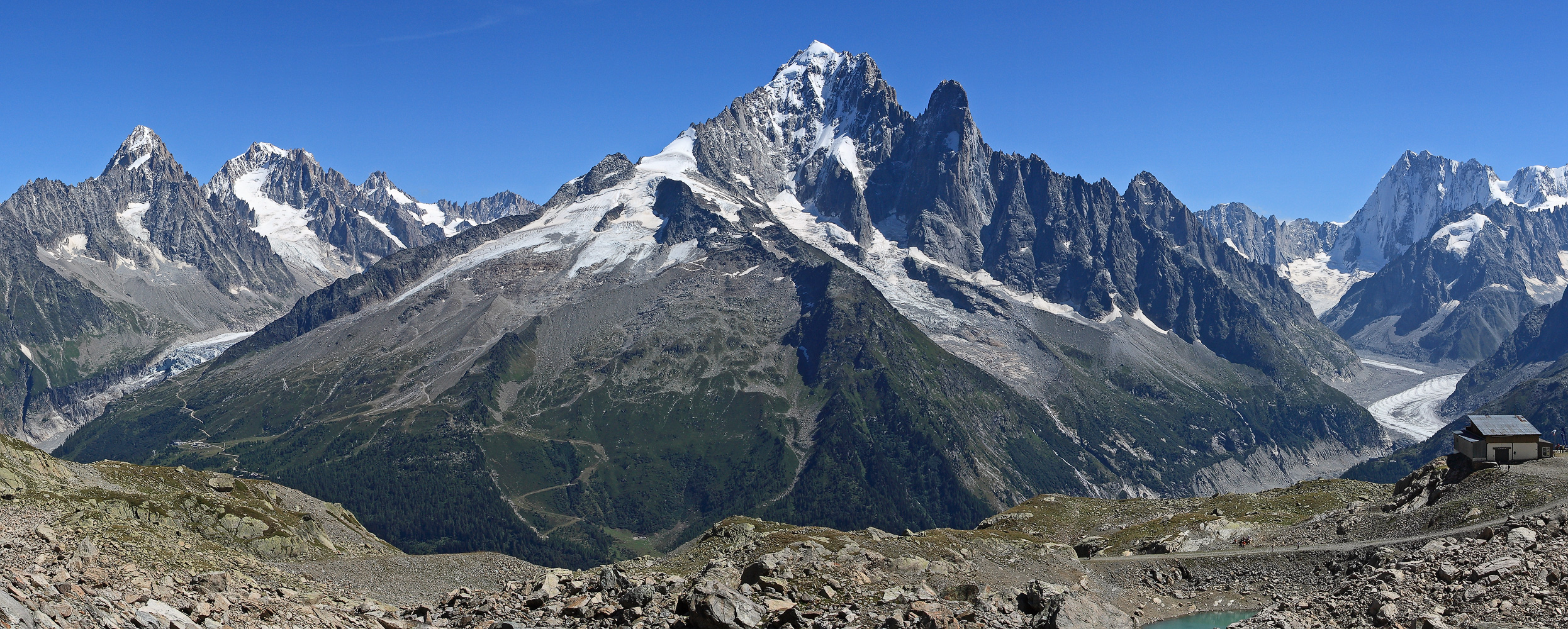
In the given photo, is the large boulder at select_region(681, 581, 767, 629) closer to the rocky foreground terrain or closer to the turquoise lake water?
the rocky foreground terrain

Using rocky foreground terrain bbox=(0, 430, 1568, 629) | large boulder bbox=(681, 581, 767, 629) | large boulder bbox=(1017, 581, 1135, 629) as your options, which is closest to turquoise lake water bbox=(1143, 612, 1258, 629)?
rocky foreground terrain bbox=(0, 430, 1568, 629)

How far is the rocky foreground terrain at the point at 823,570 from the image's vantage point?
63.1 metres

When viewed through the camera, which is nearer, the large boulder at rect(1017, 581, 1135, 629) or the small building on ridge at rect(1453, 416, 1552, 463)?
the large boulder at rect(1017, 581, 1135, 629)

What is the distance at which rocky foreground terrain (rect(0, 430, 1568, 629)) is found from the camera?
2483 inches

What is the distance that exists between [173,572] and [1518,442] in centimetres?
13700

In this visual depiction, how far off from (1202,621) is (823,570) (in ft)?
126

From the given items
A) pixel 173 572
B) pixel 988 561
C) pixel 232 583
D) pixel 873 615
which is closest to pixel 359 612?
pixel 232 583

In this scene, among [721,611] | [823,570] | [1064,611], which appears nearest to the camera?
[721,611]

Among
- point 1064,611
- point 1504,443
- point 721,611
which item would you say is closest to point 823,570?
point 721,611

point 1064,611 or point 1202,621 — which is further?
point 1202,621

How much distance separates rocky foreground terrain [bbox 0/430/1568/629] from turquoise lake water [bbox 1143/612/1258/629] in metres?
1.54

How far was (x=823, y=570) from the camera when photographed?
269 feet

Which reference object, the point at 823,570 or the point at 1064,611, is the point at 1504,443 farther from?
the point at 823,570

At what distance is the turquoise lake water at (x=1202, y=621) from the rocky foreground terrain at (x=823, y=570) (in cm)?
154
